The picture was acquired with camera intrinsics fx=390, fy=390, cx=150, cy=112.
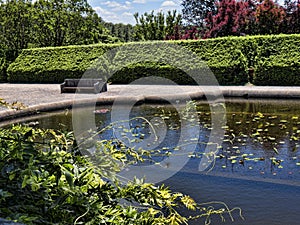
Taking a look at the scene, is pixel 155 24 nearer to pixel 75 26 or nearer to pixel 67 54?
pixel 75 26

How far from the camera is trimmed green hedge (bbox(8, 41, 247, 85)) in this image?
12.4 m

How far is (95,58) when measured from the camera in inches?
576

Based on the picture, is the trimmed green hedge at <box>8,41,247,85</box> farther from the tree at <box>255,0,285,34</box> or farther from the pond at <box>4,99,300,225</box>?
A: the pond at <box>4,99,300,225</box>

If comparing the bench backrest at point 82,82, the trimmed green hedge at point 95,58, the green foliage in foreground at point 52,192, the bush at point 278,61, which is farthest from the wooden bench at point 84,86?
the green foliage in foreground at point 52,192

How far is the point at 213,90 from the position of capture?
10594 millimetres

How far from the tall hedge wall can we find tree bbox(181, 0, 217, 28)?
1037 centimetres

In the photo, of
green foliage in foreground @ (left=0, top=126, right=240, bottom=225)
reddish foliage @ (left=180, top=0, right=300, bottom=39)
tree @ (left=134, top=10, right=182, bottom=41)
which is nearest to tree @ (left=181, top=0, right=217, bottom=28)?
tree @ (left=134, top=10, right=182, bottom=41)

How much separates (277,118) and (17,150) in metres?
6.37

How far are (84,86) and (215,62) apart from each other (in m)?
4.31

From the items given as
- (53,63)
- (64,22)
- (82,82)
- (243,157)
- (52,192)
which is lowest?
(243,157)

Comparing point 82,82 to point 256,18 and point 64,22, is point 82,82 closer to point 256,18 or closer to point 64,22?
point 256,18

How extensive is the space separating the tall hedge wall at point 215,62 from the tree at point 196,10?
1037 cm

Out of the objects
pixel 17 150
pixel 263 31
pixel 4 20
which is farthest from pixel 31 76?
pixel 17 150

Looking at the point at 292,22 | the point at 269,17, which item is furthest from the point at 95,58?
the point at 292,22
